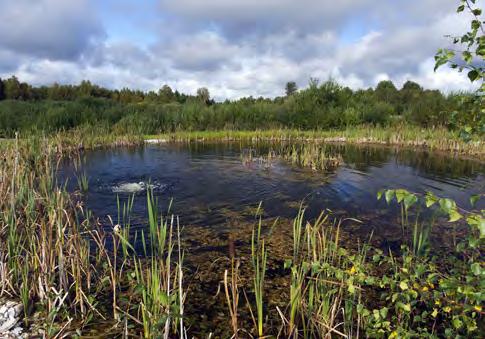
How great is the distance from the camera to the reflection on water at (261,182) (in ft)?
29.2

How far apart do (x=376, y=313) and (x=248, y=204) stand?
21.0 feet

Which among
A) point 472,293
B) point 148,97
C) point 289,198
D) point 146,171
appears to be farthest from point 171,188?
point 148,97

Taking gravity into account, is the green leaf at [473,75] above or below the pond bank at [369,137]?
above

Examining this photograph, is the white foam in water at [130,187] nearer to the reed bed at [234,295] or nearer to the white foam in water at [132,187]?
the white foam in water at [132,187]

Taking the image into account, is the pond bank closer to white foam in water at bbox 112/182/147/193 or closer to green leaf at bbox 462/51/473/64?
white foam in water at bbox 112/182/147/193

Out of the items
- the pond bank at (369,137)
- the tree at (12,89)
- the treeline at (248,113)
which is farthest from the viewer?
the tree at (12,89)

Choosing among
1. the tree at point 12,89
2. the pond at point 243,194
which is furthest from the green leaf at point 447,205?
the tree at point 12,89

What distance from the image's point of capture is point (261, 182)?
11.9m

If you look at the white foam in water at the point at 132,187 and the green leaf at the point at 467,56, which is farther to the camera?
the white foam in water at the point at 132,187

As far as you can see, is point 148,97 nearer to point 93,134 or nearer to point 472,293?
point 93,134

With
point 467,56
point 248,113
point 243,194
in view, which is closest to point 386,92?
point 248,113

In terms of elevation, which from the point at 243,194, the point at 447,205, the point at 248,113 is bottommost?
the point at 243,194

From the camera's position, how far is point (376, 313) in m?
3.05

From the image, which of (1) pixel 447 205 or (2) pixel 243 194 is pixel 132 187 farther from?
(1) pixel 447 205
